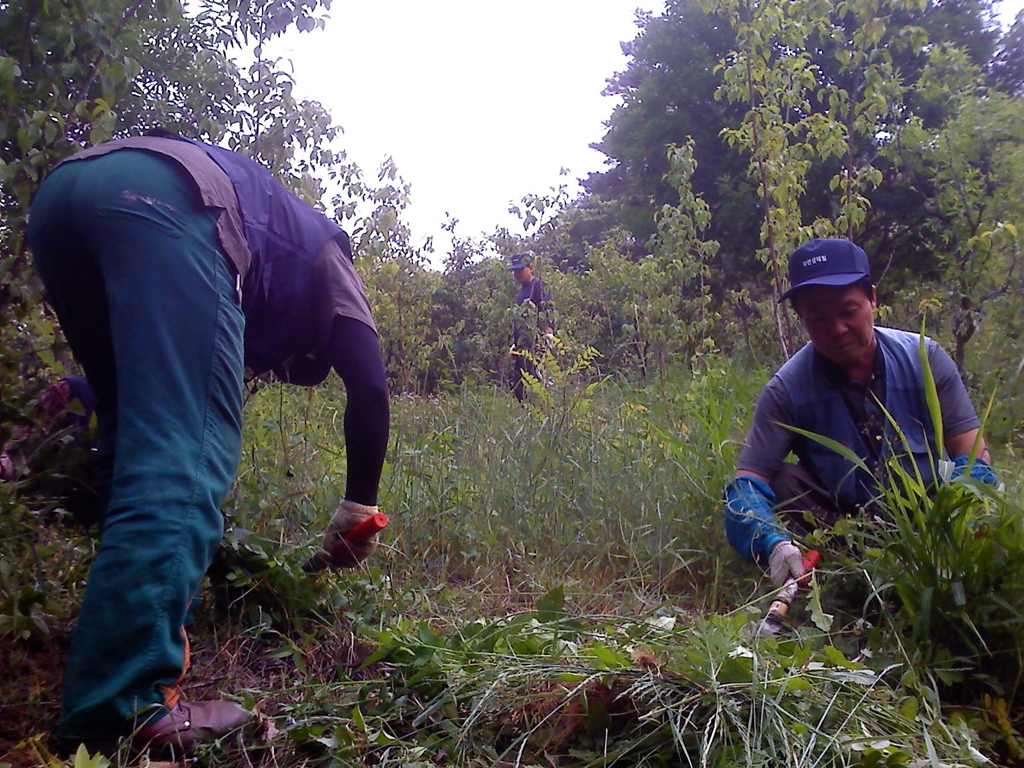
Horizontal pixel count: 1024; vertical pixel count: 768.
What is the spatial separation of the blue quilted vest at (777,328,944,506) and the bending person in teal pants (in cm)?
150

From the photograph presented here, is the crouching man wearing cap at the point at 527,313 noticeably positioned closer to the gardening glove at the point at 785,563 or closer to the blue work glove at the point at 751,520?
the blue work glove at the point at 751,520

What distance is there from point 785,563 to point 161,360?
5.17 ft

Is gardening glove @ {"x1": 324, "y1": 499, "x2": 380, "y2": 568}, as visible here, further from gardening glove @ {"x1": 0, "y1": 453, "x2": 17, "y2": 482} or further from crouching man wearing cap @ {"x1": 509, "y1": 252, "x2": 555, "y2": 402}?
crouching man wearing cap @ {"x1": 509, "y1": 252, "x2": 555, "y2": 402}

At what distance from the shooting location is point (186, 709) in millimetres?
1531

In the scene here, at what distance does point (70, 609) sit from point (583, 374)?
107 inches

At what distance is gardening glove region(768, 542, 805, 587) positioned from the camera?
86.0 inches

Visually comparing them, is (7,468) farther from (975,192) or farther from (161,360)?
(975,192)

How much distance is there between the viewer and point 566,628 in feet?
5.93

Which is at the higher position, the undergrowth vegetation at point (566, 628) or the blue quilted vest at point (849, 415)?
the blue quilted vest at point (849, 415)

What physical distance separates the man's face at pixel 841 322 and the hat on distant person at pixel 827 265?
3 cm

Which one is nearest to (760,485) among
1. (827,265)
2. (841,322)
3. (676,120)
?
(841,322)

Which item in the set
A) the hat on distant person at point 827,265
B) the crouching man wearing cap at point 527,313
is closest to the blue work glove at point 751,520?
the hat on distant person at point 827,265

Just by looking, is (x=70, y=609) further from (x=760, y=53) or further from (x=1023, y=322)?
(x=1023, y=322)

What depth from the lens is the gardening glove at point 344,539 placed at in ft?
6.55
